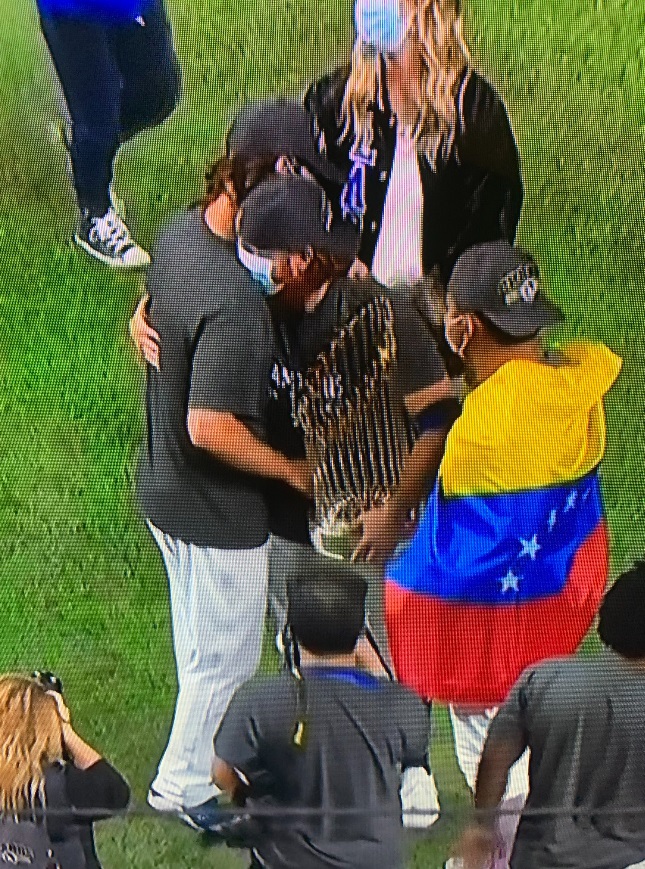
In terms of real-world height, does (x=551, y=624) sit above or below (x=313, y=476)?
below

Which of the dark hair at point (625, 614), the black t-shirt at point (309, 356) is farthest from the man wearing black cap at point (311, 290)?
the dark hair at point (625, 614)

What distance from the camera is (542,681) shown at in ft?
2.26

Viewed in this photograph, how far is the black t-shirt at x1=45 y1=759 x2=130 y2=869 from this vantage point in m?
0.64

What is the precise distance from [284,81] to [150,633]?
521 mm

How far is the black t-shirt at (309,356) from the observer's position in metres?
0.68

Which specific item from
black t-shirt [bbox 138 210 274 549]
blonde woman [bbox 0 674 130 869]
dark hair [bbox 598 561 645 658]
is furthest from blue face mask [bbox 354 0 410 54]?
blonde woman [bbox 0 674 130 869]

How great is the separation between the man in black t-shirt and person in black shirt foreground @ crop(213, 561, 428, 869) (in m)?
0.03

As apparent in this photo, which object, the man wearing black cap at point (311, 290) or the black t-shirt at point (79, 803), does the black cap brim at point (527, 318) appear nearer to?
the man wearing black cap at point (311, 290)

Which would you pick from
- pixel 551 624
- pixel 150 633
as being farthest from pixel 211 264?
pixel 551 624

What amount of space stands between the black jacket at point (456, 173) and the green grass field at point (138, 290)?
2 centimetres

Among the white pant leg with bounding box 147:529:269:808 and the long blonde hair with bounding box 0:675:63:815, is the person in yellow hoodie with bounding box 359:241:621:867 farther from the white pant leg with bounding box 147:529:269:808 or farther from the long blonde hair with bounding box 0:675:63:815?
the long blonde hair with bounding box 0:675:63:815

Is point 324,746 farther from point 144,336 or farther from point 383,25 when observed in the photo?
point 383,25

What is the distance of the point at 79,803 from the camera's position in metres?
0.64

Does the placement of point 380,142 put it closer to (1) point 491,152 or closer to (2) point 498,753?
(1) point 491,152
